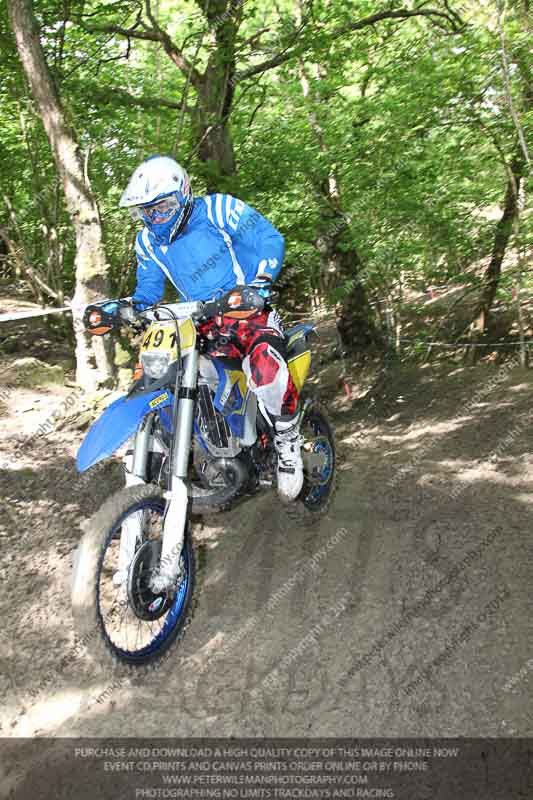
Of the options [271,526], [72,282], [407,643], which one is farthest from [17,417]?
[72,282]

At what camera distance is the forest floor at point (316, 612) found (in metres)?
2.73

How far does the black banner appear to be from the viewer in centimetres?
237

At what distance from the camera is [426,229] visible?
962cm

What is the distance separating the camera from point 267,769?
2467 millimetres

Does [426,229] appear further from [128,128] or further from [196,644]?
[196,644]

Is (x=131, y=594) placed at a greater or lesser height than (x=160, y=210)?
lesser

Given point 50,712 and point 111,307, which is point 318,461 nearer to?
point 111,307

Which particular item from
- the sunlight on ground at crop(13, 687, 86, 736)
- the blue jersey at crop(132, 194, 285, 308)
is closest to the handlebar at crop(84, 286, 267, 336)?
the blue jersey at crop(132, 194, 285, 308)

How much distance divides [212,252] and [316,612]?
6.86 feet

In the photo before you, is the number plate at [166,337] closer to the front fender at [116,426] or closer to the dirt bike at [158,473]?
the dirt bike at [158,473]

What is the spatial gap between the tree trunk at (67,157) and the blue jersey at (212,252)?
6.47 ft

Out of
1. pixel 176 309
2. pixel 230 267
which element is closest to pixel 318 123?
pixel 230 267

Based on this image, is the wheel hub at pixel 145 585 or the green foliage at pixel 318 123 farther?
A: the green foliage at pixel 318 123

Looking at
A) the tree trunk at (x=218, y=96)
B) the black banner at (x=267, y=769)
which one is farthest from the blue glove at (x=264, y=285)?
the tree trunk at (x=218, y=96)
